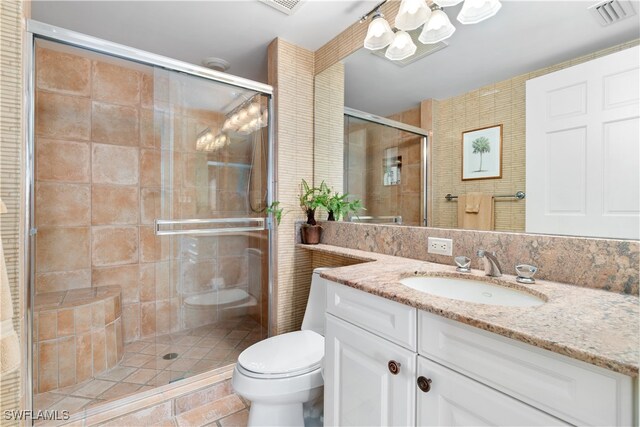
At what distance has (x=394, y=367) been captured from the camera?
807 millimetres

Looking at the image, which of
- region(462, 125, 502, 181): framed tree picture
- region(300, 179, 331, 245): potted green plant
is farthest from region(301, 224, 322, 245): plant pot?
region(462, 125, 502, 181): framed tree picture

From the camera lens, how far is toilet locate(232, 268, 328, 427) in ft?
3.90

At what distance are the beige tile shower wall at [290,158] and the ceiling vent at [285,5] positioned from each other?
291 mm

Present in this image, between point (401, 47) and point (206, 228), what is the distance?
1.59 meters

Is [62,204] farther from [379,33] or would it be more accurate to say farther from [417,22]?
[417,22]

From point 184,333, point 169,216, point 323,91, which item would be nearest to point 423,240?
point 323,91

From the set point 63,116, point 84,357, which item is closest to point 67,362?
point 84,357

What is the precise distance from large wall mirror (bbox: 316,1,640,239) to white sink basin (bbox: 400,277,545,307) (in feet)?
0.89

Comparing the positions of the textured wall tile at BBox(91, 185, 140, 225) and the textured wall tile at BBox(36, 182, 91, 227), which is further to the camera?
the textured wall tile at BBox(91, 185, 140, 225)

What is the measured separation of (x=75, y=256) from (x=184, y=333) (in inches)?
39.4

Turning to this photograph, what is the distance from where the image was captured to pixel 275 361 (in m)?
1.27

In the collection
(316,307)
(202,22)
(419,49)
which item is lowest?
(316,307)

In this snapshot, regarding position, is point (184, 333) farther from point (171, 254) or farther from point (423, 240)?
point (423, 240)

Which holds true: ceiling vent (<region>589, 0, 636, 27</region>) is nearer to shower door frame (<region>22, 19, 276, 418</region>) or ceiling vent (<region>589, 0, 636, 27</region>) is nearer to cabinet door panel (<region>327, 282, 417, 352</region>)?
cabinet door panel (<region>327, 282, 417, 352</region>)
